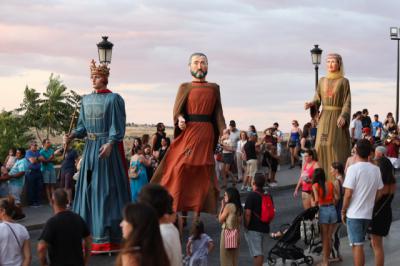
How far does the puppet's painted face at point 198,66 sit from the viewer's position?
12844mm

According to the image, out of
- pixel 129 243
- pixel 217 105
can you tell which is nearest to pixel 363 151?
pixel 217 105

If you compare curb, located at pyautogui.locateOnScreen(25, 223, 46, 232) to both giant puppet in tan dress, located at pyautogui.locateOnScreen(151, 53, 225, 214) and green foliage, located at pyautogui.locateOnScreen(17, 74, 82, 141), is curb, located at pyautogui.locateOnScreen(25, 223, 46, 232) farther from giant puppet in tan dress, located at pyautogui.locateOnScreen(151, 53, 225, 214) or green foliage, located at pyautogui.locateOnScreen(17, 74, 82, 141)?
green foliage, located at pyautogui.locateOnScreen(17, 74, 82, 141)

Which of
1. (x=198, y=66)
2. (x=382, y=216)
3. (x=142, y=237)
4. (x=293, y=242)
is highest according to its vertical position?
(x=198, y=66)

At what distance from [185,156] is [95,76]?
6.04 feet

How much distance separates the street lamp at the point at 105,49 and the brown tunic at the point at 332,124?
35.0ft

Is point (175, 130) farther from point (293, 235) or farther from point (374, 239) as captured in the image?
point (374, 239)

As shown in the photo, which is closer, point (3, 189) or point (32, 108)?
point (3, 189)

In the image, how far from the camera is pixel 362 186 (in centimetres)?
1065

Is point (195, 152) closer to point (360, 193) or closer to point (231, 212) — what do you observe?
point (231, 212)

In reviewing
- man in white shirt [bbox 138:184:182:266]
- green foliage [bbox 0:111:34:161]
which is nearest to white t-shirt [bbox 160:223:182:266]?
man in white shirt [bbox 138:184:182:266]

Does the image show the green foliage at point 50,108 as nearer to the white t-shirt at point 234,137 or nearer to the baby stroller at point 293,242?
the white t-shirt at point 234,137

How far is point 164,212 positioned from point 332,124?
8.66 m

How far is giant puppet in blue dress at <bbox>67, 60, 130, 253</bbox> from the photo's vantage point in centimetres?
1273

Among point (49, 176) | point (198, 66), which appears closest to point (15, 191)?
point (49, 176)
